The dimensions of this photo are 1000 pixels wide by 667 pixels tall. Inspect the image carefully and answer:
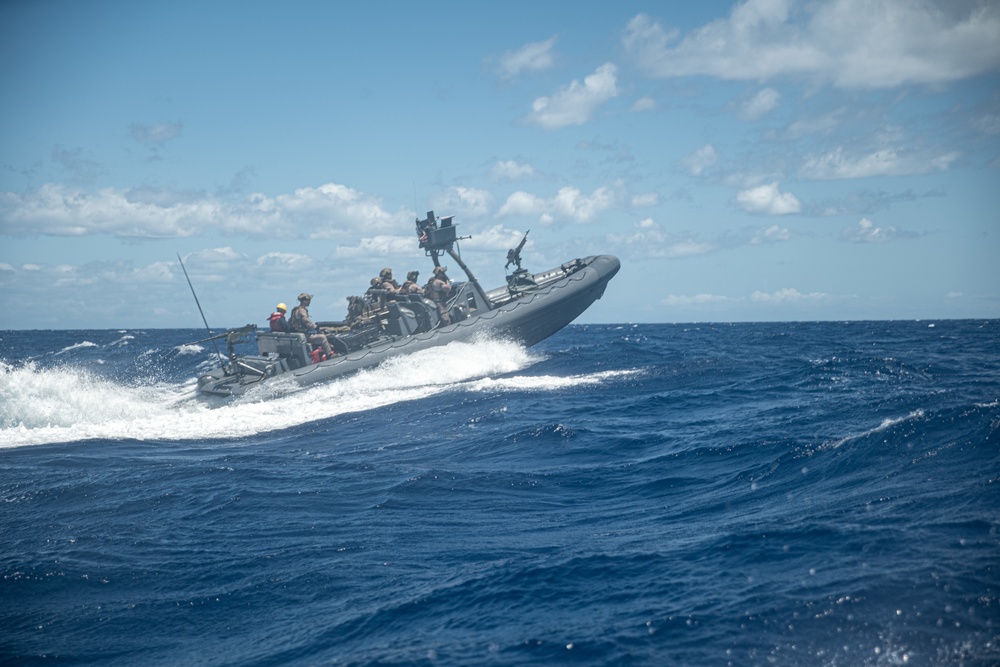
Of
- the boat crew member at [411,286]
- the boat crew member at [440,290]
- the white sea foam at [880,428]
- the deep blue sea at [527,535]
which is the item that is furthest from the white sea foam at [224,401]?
the white sea foam at [880,428]

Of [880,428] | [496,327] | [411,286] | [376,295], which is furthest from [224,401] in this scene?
[880,428]

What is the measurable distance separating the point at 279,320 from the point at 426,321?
12.4ft

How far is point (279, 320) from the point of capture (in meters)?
18.5

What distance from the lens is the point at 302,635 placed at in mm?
5438

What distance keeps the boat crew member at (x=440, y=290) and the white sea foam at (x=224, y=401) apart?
117 centimetres

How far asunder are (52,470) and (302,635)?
719 cm

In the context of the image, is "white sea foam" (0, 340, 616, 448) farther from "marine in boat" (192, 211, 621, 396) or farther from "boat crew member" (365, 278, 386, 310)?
"boat crew member" (365, 278, 386, 310)

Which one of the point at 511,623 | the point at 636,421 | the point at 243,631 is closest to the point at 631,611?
the point at 511,623

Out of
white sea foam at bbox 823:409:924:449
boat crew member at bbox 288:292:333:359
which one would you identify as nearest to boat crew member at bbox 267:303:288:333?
boat crew member at bbox 288:292:333:359

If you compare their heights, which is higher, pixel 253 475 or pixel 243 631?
Result: pixel 253 475

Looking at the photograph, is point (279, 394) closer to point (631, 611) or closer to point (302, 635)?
point (302, 635)

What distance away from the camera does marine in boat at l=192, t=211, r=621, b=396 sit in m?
17.7

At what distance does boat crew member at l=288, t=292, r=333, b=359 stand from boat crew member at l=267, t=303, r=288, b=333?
17cm

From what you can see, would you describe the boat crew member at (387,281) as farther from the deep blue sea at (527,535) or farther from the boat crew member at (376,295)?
the deep blue sea at (527,535)
